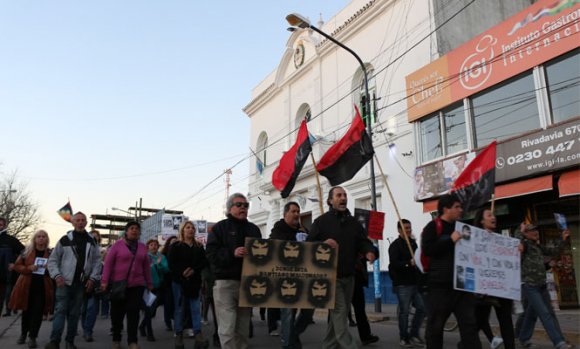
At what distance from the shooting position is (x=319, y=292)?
5.06m

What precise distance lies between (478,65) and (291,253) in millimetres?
10173

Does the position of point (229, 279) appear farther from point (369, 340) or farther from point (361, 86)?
point (361, 86)

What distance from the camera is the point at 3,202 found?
4206 cm

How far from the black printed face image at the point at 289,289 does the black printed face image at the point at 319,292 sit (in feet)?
0.39

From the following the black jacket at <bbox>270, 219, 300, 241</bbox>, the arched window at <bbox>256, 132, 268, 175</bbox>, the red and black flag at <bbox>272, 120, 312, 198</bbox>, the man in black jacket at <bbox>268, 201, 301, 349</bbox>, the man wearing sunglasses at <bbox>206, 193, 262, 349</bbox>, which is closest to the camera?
the man wearing sunglasses at <bbox>206, 193, 262, 349</bbox>

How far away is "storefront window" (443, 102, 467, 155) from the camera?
13711 millimetres

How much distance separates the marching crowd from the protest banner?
0.11m

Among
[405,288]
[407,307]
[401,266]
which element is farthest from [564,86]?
[407,307]

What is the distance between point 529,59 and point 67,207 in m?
11.6

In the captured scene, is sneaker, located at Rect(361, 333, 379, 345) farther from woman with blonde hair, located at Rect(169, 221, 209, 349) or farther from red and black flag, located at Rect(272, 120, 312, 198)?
red and black flag, located at Rect(272, 120, 312, 198)

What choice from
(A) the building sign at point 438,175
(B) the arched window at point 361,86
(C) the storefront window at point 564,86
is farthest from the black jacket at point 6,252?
(B) the arched window at point 361,86

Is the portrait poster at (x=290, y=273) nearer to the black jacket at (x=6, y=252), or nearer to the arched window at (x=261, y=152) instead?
the black jacket at (x=6, y=252)

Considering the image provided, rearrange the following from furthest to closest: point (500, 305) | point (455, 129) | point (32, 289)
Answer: point (455, 129), point (32, 289), point (500, 305)

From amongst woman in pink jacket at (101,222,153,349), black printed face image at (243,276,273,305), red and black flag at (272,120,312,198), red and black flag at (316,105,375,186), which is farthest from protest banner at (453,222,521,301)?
red and black flag at (272,120,312,198)
